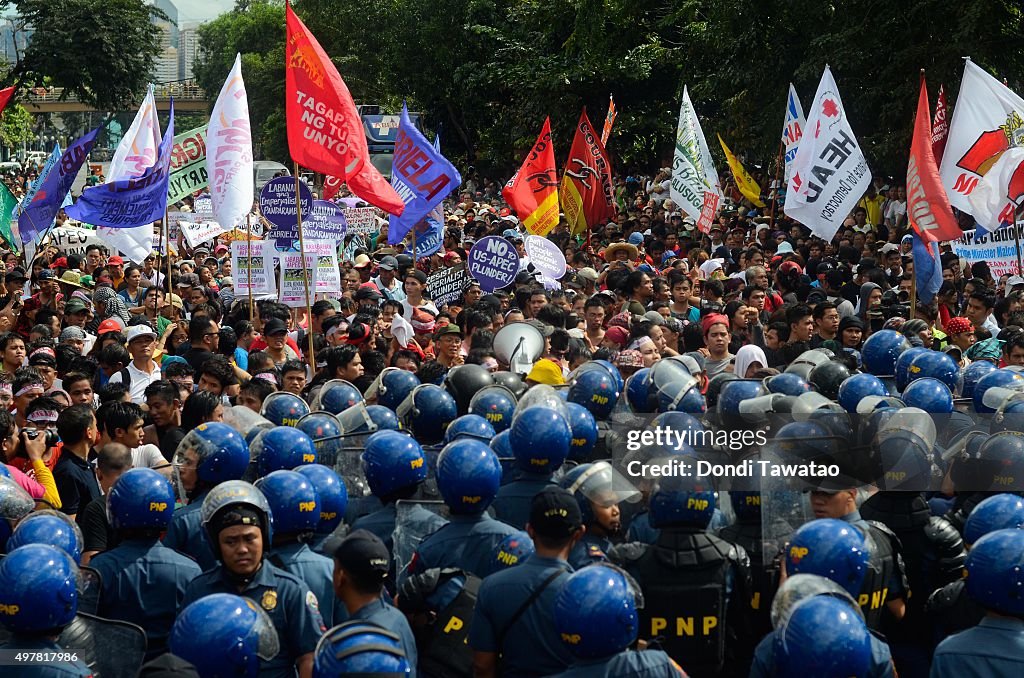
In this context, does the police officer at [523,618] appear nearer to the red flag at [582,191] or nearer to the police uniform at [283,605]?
the police uniform at [283,605]

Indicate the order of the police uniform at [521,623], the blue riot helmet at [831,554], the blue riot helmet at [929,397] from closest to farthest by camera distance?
1. the blue riot helmet at [831,554]
2. the police uniform at [521,623]
3. the blue riot helmet at [929,397]

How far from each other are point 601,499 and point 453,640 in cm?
102

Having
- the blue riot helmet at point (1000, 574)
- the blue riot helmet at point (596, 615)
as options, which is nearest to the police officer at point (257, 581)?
the blue riot helmet at point (596, 615)

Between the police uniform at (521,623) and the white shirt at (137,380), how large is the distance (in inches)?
212

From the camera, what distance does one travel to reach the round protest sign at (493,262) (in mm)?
13352

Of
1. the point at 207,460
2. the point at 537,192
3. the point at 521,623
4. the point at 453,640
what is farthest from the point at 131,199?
the point at 521,623

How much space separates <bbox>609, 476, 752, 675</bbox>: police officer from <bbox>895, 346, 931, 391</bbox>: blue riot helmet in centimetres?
325

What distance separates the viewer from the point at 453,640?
4949 mm

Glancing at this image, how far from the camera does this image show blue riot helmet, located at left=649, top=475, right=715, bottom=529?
5109 millimetres

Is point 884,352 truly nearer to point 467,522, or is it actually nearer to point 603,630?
point 467,522

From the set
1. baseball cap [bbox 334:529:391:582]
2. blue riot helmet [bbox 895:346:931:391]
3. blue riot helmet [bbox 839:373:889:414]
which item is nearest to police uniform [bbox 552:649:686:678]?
baseball cap [bbox 334:529:391:582]

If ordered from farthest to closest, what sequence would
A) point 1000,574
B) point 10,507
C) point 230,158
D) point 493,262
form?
point 493,262
point 230,158
point 10,507
point 1000,574

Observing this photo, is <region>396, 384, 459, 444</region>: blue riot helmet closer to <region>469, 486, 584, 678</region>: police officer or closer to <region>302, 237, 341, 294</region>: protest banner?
<region>469, 486, 584, 678</region>: police officer

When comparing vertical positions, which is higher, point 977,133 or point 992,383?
point 977,133
